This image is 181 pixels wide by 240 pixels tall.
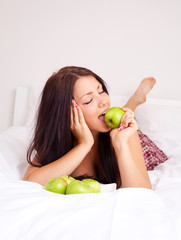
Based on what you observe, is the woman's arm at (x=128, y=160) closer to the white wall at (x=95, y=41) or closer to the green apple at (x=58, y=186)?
the green apple at (x=58, y=186)

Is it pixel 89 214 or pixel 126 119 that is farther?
pixel 126 119

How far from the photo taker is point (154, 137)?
1986mm

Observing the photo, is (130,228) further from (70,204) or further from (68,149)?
(68,149)

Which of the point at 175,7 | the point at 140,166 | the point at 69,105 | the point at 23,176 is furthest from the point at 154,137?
the point at 175,7

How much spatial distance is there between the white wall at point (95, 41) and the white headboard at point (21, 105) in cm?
9

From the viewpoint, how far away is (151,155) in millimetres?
1777

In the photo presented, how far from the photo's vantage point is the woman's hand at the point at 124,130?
4.27 ft

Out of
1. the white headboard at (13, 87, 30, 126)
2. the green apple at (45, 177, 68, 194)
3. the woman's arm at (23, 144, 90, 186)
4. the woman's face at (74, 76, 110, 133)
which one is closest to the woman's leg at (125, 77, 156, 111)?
the woman's face at (74, 76, 110, 133)

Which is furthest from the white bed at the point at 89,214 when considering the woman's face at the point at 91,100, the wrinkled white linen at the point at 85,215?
the woman's face at the point at 91,100

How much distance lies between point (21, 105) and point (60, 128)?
136 cm

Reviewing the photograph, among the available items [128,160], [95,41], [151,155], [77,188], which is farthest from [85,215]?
[95,41]

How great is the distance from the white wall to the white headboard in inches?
3.7

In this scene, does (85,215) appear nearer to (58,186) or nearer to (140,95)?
(58,186)

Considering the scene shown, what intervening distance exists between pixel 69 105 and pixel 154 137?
80 cm
